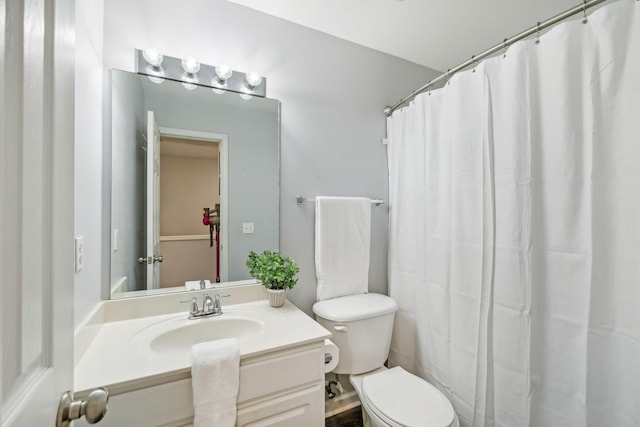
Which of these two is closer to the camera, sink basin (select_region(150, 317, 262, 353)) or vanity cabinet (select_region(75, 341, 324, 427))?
vanity cabinet (select_region(75, 341, 324, 427))

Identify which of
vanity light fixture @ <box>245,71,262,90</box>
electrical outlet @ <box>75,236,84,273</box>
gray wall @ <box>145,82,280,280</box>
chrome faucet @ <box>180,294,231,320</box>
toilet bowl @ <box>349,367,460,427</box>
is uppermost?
vanity light fixture @ <box>245,71,262,90</box>

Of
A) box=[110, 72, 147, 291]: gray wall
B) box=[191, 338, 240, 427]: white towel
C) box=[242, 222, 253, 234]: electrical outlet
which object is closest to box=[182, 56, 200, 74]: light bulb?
box=[110, 72, 147, 291]: gray wall

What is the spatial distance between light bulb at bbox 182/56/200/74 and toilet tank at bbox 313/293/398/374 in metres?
1.38

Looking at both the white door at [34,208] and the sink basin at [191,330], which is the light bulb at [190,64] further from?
the sink basin at [191,330]

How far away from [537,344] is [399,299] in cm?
77

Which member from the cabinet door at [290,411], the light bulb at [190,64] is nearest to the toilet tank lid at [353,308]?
the cabinet door at [290,411]

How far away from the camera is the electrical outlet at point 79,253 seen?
92cm

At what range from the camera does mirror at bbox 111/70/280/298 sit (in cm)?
127

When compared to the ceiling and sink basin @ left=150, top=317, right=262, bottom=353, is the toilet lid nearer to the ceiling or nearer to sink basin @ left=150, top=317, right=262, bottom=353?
sink basin @ left=150, top=317, right=262, bottom=353

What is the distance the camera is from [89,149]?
106cm

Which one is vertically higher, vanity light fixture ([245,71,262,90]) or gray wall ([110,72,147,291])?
vanity light fixture ([245,71,262,90])

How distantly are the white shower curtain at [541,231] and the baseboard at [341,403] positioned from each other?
45 cm

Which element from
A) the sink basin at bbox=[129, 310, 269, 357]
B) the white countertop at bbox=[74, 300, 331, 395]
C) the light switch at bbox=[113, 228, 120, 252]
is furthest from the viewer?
the light switch at bbox=[113, 228, 120, 252]

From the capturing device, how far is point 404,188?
1.80 m
